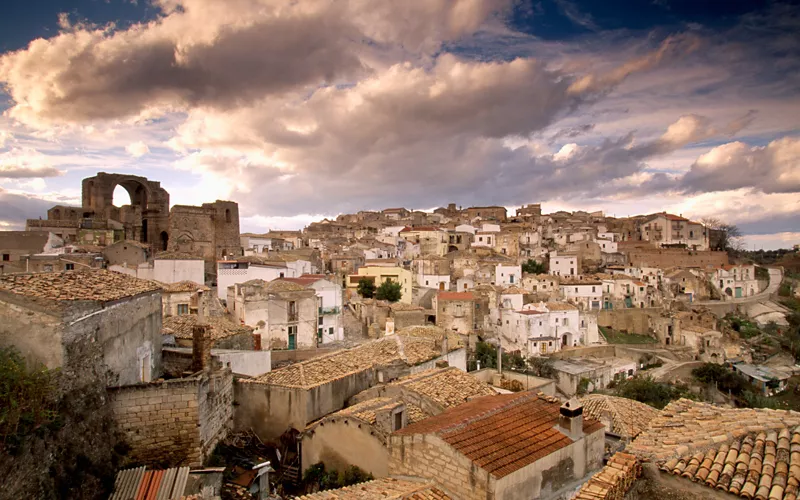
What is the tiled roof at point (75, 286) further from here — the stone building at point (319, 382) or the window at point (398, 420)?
the window at point (398, 420)

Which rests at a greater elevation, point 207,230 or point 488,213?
point 488,213

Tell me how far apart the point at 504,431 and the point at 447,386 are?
450 centimetres

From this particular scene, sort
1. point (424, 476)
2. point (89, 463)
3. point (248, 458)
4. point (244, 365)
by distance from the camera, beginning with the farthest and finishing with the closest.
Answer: point (244, 365), point (248, 458), point (424, 476), point (89, 463)

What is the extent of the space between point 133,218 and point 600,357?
32.8 meters

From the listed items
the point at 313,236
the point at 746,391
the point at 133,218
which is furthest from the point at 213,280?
the point at 746,391

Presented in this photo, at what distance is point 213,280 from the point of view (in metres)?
29.0

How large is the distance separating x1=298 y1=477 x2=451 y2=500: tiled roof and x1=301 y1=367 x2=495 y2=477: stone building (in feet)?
3.64

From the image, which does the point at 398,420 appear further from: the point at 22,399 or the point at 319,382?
the point at 22,399

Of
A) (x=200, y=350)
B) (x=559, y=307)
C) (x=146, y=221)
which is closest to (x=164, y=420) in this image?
(x=200, y=350)

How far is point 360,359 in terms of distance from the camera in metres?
15.4

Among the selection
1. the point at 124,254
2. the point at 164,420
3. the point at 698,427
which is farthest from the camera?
the point at 124,254

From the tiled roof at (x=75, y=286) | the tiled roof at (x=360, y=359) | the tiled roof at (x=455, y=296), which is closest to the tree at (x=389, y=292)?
the tiled roof at (x=455, y=296)

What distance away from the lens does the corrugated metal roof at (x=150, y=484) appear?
7.11 metres

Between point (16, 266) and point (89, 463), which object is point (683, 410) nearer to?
point (89, 463)
